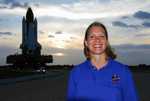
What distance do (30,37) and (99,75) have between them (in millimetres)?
→ 93342

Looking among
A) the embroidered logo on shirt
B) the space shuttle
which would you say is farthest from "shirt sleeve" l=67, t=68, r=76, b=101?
the space shuttle

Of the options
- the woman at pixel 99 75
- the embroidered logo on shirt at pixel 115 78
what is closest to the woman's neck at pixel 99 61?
the woman at pixel 99 75

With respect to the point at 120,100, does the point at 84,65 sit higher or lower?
higher

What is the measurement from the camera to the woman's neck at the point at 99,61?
14.9ft

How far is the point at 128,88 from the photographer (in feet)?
14.6

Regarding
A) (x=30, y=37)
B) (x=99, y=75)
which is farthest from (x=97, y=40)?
(x=30, y=37)

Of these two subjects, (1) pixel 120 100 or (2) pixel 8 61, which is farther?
(2) pixel 8 61

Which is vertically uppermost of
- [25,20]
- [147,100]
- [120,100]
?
[25,20]

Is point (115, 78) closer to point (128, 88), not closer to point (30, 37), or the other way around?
point (128, 88)

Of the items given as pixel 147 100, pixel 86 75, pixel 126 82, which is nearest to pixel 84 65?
pixel 86 75

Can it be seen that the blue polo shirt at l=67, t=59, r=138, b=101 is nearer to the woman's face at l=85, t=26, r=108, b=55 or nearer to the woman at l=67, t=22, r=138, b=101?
the woman at l=67, t=22, r=138, b=101

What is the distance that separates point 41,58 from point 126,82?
307ft

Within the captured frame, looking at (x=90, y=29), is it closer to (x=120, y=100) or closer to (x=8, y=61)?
(x=120, y=100)

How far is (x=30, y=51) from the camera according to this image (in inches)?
3728
